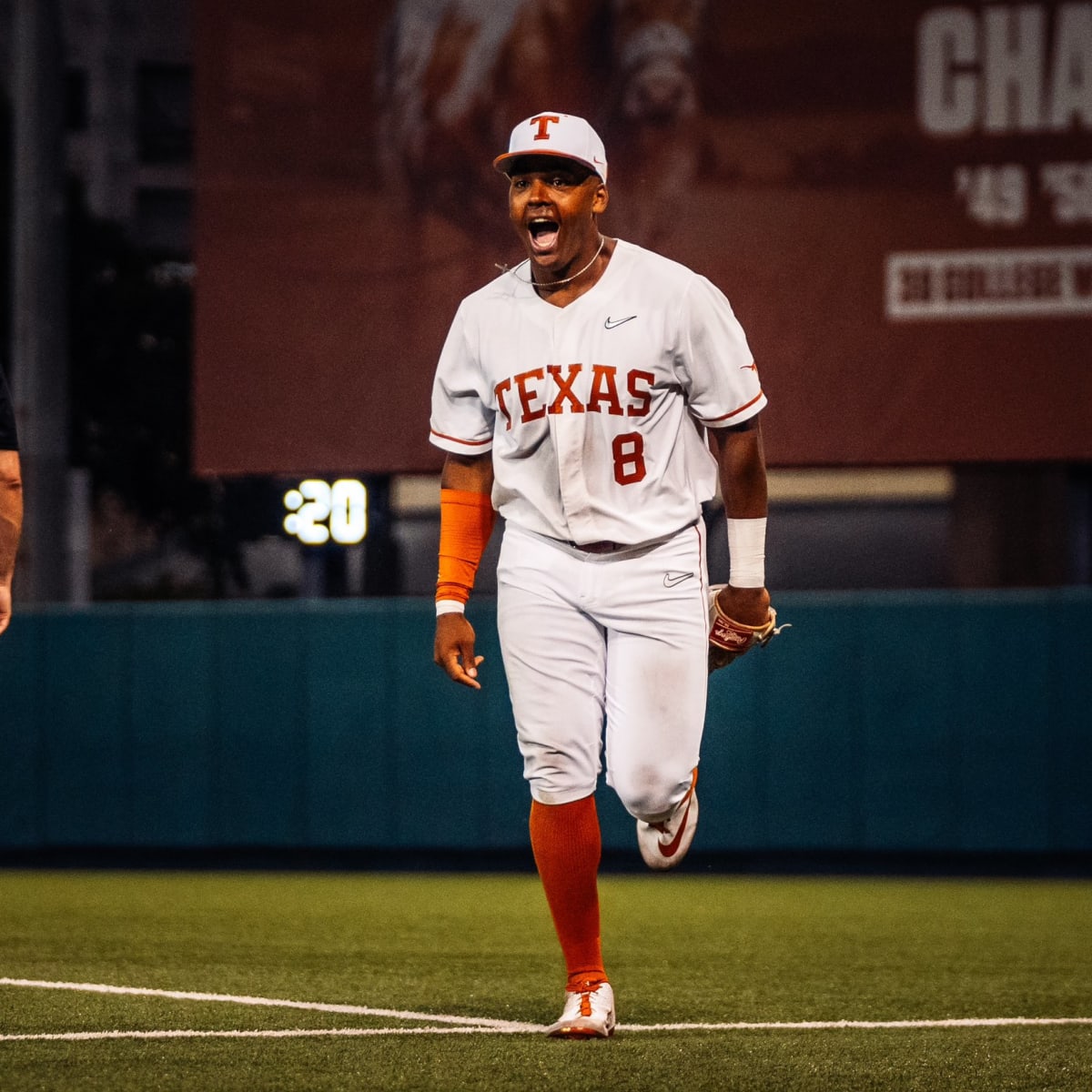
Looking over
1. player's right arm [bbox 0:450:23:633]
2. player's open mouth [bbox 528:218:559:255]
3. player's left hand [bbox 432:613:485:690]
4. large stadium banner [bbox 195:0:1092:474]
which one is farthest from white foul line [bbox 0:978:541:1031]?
large stadium banner [bbox 195:0:1092:474]

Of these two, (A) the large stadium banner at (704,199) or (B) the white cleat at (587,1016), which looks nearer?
(B) the white cleat at (587,1016)

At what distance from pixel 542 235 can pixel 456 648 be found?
87 centimetres

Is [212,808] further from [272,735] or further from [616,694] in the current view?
[616,694]

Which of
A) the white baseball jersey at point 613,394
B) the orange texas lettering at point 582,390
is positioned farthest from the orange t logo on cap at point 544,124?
the orange texas lettering at point 582,390

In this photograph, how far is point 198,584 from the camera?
30297 mm

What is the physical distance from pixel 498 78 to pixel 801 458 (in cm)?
235

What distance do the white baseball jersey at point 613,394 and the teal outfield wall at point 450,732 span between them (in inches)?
183

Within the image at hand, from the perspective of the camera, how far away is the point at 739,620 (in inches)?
173

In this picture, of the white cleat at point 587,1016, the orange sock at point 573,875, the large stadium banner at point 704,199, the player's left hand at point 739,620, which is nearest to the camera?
the white cleat at point 587,1016

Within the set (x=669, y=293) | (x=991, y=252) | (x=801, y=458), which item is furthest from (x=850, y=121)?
(x=669, y=293)

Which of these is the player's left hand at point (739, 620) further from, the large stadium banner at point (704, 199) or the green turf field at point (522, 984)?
the large stadium banner at point (704, 199)

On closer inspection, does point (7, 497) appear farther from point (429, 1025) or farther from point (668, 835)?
point (668, 835)

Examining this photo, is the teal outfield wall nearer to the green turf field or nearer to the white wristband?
the green turf field

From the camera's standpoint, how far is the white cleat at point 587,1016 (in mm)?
4109
